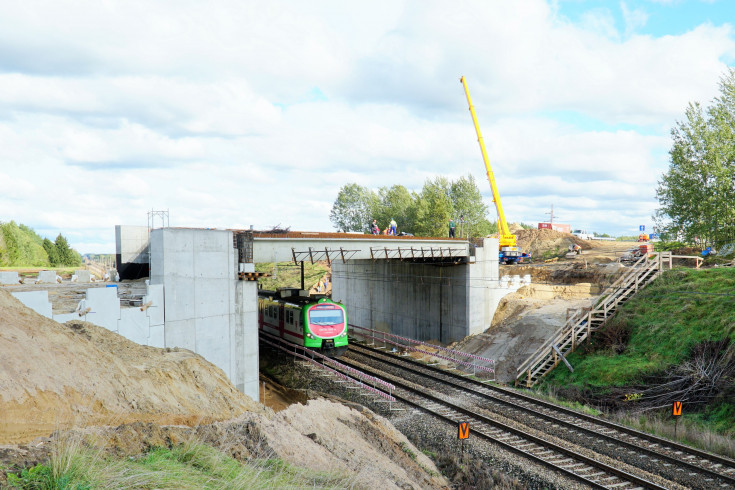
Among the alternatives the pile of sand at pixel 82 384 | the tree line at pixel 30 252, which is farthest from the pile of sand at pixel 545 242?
the tree line at pixel 30 252

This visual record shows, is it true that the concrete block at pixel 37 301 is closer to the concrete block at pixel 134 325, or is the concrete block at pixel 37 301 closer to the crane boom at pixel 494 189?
the concrete block at pixel 134 325

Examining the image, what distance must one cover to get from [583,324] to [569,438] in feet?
36.4

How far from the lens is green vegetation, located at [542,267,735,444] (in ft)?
58.4

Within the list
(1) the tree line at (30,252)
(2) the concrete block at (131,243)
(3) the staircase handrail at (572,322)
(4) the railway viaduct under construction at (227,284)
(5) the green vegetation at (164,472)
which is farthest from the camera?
(1) the tree line at (30,252)

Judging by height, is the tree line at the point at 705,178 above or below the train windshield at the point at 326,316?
above

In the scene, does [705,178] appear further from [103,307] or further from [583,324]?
[103,307]

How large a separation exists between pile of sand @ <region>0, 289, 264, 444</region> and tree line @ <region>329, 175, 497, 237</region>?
147 feet

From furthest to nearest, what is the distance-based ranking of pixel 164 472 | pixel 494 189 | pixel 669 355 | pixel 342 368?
1. pixel 494 189
2. pixel 342 368
3. pixel 669 355
4. pixel 164 472

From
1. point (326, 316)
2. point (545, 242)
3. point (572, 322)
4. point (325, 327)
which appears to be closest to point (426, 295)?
point (326, 316)

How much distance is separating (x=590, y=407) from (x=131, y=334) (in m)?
17.8

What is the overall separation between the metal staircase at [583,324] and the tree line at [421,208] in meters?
27.8

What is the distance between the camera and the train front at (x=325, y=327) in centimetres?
2550

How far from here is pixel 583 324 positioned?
2538cm

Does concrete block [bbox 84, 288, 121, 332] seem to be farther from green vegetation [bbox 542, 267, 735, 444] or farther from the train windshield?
green vegetation [bbox 542, 267, 735, 444]
